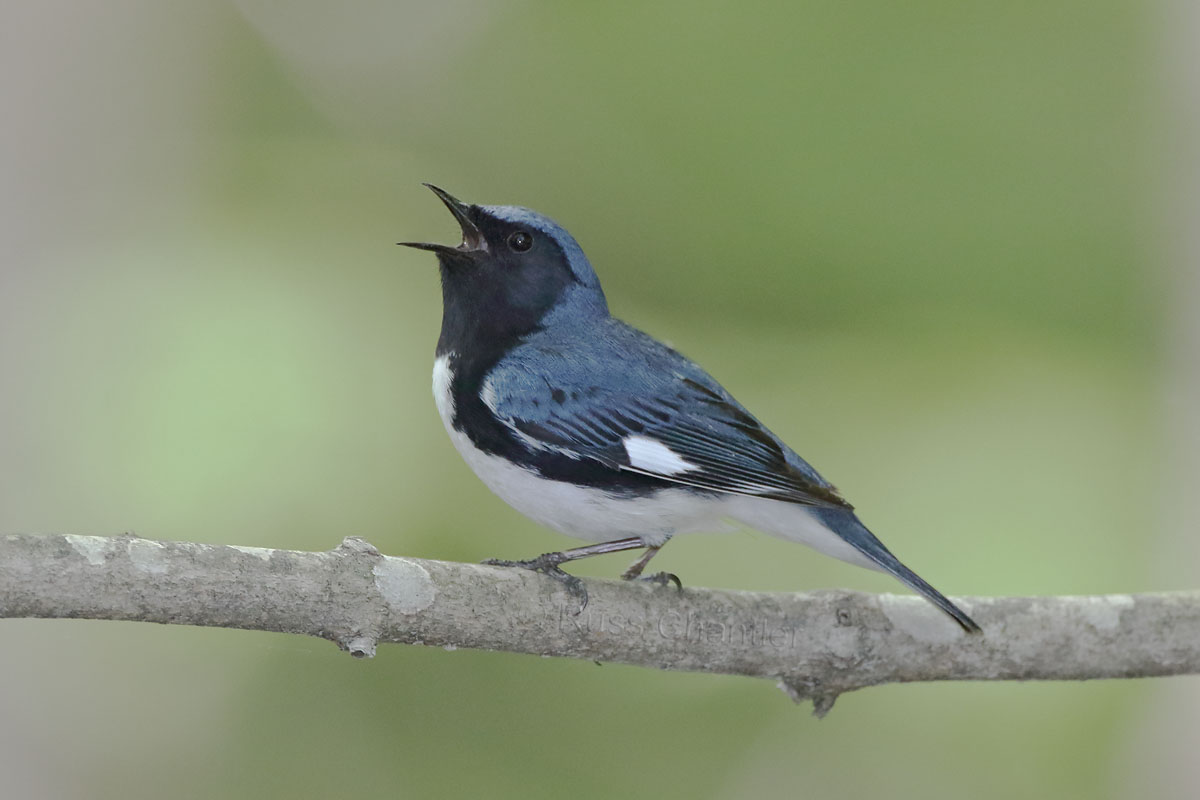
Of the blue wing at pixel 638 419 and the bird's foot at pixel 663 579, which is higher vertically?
the blue wing at pixel 638 419

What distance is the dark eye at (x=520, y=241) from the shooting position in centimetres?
403

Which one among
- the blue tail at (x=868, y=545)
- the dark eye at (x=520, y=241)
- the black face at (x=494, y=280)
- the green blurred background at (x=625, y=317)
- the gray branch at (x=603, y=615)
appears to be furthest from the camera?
the green blurred background at (x=625, y=317)

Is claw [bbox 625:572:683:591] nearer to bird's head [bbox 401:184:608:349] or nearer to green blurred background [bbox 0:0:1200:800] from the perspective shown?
bird's head [bbox 401:184:608:349]

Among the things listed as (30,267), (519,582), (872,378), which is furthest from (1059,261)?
(30,267)

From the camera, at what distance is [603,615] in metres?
3.24

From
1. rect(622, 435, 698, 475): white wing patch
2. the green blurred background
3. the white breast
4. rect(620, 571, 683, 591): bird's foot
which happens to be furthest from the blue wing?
the green blurred background

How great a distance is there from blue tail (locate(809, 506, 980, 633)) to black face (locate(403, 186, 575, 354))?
122cm

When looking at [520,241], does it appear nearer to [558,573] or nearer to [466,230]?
[466,230]

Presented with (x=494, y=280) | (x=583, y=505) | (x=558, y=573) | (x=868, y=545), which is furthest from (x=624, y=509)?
(x=494, y=280)

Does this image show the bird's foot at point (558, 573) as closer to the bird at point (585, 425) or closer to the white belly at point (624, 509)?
the bird at point (585, 425)

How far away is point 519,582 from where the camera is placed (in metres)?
3.14

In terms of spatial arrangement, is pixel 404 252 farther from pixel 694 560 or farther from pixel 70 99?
pixel 694 560

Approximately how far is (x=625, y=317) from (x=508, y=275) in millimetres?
1964

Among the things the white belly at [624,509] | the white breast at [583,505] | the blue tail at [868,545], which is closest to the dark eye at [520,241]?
the white belly at [624,509]
